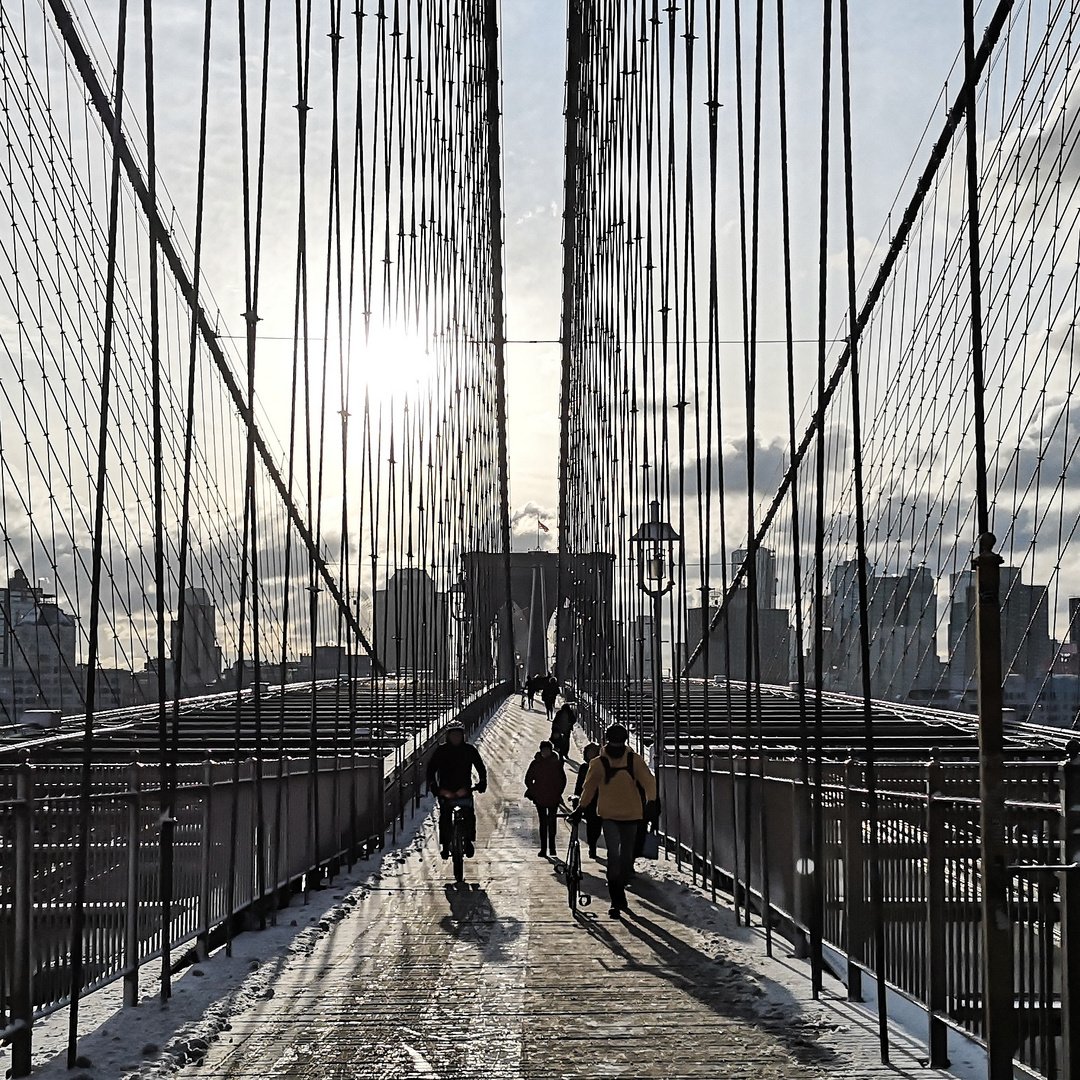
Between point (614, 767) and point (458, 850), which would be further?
point (458, 850)

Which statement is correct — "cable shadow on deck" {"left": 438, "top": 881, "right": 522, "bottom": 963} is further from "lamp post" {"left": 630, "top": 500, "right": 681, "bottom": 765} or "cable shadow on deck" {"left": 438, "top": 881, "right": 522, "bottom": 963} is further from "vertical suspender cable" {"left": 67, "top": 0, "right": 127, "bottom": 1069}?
"lamp post" {"left": 630, "top": 500, "right": 681, "bottom": 765}

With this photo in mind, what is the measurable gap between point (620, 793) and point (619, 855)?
310mm

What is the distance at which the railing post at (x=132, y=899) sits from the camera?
483 cm

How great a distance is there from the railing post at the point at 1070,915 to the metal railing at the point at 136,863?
2.59 m

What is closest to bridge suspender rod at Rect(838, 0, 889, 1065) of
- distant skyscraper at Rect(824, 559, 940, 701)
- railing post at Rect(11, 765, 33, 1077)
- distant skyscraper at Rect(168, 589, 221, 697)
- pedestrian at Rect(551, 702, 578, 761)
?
railing post at Rect(11, 765, 33, 1077)

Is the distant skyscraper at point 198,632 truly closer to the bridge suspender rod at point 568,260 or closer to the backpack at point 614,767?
the bridge suspender rod at point 568,260

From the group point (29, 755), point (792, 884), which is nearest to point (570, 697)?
point (29, 755)

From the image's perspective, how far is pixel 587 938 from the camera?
644cm

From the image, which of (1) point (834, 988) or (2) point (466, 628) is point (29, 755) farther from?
(2) point (466, 628)

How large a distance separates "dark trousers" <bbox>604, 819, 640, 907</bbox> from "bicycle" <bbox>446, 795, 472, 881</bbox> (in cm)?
132

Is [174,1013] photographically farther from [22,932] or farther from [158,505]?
[158,505]

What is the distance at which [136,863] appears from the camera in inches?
194

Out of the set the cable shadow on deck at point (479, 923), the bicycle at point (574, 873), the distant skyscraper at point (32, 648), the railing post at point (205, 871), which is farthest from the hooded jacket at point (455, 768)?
the distant skyscraper at point (32, 648)

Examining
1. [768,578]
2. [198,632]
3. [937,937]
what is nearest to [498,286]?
[768,578]
